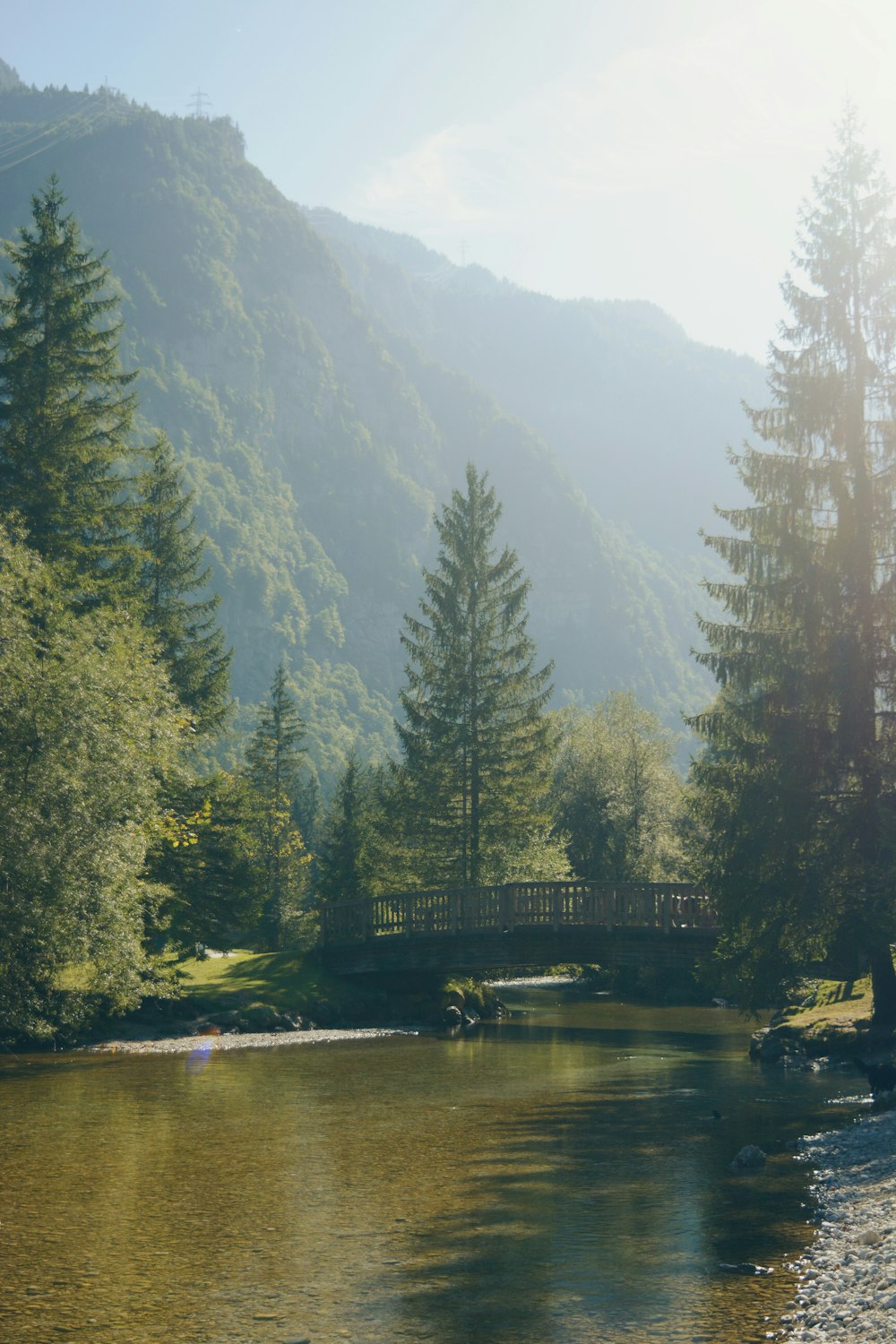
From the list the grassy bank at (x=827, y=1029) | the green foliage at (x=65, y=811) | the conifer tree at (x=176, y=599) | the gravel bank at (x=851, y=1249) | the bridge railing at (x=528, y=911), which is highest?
the conifer tree at (x=176, y=599)

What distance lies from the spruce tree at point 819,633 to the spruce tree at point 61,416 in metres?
17.5

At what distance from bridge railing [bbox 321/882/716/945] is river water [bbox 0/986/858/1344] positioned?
701 cm

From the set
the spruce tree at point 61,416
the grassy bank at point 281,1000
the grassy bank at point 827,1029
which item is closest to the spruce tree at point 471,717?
the grassy bank at point 281,1000

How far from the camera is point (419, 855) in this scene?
4303 centimetres

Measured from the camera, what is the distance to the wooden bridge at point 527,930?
30234 mm

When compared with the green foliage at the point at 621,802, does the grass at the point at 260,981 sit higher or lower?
lower

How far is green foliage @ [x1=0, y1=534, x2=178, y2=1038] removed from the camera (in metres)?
21.3

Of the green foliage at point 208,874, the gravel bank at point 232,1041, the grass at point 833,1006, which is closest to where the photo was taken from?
the grass at point 833,1006

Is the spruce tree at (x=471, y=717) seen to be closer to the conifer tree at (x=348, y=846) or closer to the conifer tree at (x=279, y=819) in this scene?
the conifer tree at (x=348, y=846)

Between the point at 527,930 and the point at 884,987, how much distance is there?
12147 mm

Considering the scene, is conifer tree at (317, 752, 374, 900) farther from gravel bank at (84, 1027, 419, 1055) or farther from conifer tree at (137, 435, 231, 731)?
gravel bank at (84, 1027, 419, 1055)

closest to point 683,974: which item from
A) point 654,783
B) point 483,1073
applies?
point 654,783

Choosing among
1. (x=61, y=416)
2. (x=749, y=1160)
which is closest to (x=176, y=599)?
(x=61, y=416)

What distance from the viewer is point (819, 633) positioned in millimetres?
22047
